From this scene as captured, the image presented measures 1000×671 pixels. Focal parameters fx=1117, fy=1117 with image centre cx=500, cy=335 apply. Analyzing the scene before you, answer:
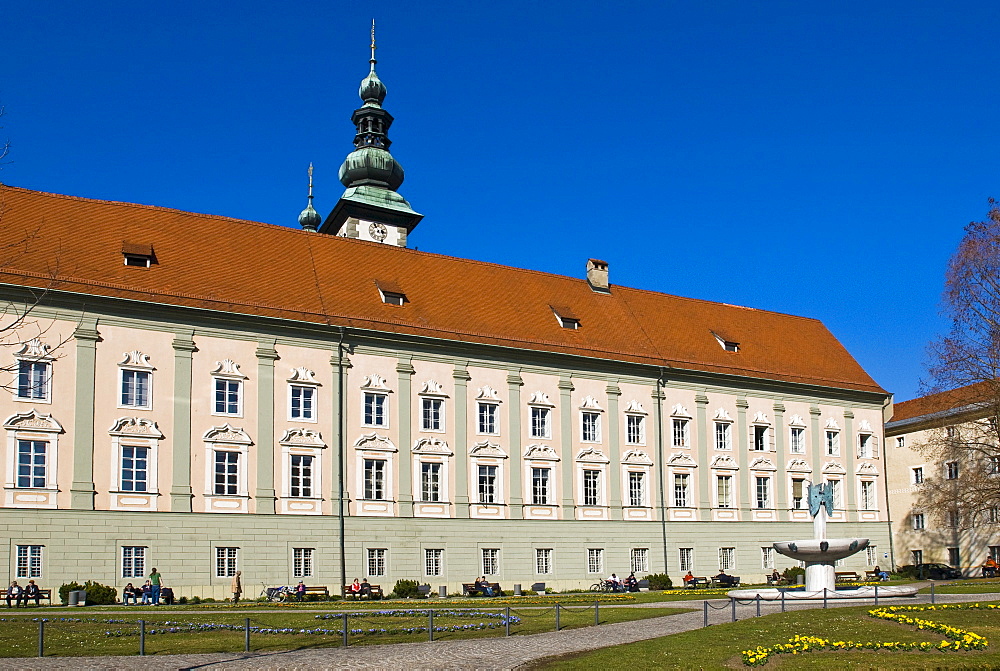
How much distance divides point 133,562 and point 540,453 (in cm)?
1974

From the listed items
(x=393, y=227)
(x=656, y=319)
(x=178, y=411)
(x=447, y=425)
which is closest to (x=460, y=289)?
(x=447, y=425)

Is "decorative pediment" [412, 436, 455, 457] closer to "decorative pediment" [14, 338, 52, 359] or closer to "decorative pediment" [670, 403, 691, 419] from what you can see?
"decorative pediment" [670, 403, 691, 419]

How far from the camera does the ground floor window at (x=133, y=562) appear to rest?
1703 inches

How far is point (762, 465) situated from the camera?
202 ft

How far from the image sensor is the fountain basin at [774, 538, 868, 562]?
121ft

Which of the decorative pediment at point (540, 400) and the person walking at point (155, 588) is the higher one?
the decorative pediment at point (540, 400)

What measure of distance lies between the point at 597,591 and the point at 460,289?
1650cm

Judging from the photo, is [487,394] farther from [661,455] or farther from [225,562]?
[225,562]

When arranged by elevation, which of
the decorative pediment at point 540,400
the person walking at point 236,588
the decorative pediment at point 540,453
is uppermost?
the decorative pediment at point 540,400

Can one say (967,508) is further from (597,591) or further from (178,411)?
(178,411)

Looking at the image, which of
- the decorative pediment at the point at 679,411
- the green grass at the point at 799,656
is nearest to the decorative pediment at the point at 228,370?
the decorative pediment at the point at 679,411

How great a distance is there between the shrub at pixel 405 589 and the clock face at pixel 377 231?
114ft

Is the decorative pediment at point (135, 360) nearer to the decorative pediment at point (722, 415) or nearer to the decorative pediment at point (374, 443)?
the decorative pediment at point (374, 443)

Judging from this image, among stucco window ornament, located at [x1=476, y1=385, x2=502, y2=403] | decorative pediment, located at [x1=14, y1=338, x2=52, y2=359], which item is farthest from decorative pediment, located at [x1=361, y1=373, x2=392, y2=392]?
decorative pediment, located at [x1=14, y1=338, x2=52, y2=359]
